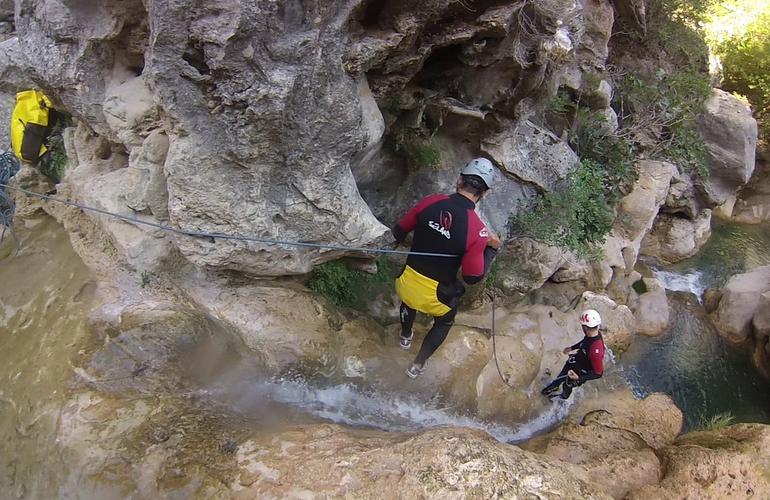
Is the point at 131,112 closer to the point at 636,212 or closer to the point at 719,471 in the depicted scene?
the point at 719,471

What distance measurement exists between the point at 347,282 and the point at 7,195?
446 centimetres

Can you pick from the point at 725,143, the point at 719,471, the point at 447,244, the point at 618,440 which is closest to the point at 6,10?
the point at 447,244

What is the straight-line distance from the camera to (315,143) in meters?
4.69

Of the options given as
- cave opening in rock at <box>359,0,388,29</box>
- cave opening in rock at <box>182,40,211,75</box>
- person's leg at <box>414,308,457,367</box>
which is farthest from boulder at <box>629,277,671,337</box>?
cave opening in rock at <box>182,40,211,75</box>

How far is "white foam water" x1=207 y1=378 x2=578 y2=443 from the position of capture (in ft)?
17.3

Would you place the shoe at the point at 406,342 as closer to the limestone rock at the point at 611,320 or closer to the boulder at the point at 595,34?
the limestone rock at the point at 611,320

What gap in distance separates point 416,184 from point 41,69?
4825 mm

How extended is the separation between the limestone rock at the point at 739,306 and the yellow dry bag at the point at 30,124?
42.1ft

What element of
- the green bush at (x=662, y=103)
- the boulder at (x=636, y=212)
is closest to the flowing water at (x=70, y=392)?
the boulder at (x=636, y=212)

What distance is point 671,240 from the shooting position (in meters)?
12.0

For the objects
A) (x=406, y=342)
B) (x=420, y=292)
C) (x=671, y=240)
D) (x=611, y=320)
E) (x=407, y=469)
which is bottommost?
(x=671, y=240)

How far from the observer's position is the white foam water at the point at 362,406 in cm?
527

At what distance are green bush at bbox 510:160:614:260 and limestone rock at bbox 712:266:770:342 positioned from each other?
4.12m

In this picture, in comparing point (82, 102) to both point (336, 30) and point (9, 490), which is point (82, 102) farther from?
point (9, 490)
